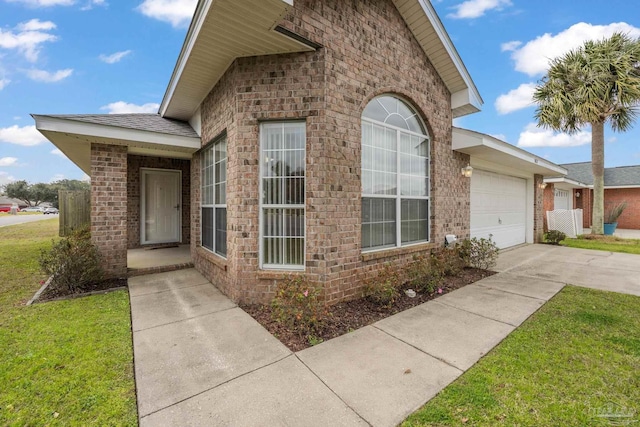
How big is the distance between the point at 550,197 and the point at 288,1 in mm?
19982

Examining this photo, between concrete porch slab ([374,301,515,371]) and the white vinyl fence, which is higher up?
the white vinyl fence

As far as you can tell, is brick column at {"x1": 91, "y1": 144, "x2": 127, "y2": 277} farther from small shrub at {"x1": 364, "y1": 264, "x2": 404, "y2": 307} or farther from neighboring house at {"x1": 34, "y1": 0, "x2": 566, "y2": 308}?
small shrub at {"x1": 364, "y1": 264, "x2": 404, "y2": 307}

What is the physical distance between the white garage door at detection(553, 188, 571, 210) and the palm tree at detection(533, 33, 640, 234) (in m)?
3.99

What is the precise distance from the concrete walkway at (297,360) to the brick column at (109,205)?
1.41 meters

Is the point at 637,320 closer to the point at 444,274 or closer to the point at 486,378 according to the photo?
the point at 444,274

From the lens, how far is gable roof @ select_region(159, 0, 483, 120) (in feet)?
11.6

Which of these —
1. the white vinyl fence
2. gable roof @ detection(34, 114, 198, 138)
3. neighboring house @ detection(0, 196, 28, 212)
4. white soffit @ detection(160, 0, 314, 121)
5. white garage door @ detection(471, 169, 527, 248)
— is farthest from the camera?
neighboring house @ detection(0, 196, 28, 212)

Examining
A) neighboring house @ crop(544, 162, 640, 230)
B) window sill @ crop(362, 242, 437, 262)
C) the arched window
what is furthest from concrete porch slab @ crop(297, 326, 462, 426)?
neighboring house @ crop(544, 162, 640, 230)

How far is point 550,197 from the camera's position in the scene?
54.8ft

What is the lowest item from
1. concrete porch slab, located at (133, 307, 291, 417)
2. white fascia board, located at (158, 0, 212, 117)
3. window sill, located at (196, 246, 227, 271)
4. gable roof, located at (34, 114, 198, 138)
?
concrete porch slab, located at (133, 307, 291, 417)

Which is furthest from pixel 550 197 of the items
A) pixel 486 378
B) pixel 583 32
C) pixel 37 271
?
pixel 37 271

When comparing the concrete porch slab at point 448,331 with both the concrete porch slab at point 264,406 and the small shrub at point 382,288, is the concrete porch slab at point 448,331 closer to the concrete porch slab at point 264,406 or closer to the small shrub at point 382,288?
the small shrub at point 382,288

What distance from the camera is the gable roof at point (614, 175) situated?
19.1m

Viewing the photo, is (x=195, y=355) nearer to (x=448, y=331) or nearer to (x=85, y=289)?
(x=448, y=331)
